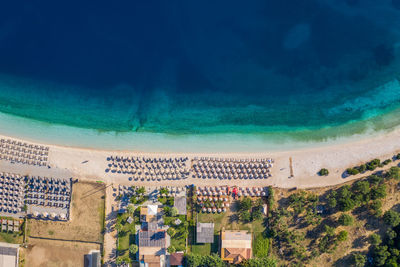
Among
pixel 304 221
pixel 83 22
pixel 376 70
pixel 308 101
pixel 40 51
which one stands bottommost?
pixel 304 221

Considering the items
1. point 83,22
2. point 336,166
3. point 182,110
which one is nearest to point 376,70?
point 336,166

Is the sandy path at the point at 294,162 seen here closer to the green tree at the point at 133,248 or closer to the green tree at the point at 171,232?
the green tree at the point at 171,232

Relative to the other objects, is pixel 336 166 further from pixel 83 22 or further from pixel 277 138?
pixel 83 22

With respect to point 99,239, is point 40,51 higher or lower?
higher

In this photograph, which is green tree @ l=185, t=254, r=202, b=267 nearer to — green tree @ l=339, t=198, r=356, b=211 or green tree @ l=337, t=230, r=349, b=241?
green tree @ l=337, t=230, r=349, b=241

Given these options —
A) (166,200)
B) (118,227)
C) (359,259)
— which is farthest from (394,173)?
(118,227)

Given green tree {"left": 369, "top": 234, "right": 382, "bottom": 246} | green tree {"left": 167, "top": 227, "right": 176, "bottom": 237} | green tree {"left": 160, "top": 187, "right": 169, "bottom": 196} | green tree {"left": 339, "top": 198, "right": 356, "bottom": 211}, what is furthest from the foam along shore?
green tree {"left": 369, "top": 234, "right": 382, "bottom": 246}
